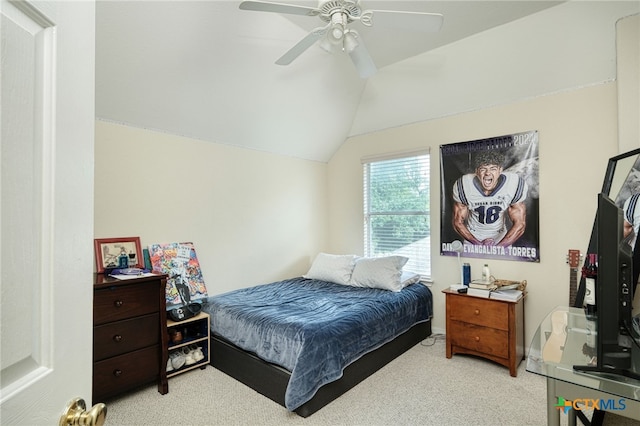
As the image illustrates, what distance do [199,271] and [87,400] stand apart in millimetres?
2573

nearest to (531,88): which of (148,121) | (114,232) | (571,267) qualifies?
(571,267)

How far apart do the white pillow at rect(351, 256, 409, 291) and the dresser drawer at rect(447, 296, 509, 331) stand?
558 mm

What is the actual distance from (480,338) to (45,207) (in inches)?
125

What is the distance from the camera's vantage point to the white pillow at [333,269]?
12.2 ft

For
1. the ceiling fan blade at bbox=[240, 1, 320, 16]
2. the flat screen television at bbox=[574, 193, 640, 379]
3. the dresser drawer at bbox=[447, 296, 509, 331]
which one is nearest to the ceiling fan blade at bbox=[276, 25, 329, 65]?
the ceiling fan blade at bbox=[240, 1, 320, 16]

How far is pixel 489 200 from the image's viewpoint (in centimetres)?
321

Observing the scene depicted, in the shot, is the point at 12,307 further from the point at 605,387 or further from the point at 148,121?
the point at 148,121

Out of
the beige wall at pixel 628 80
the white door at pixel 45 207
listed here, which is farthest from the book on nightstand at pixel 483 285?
the white door at pixel 45 207

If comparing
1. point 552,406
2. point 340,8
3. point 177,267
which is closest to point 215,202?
point 177,267

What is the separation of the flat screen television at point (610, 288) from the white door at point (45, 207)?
5.19ft

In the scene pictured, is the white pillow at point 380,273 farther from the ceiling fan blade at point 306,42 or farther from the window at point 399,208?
the ceiling fan blade at point 306,42

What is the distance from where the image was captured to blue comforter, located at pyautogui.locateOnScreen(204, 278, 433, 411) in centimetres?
215

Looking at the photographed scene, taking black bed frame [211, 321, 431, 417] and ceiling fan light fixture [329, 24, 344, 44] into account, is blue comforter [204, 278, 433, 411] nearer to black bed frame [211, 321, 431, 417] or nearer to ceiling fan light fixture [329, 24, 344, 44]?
black bed frame [211, 321, 431, 417]

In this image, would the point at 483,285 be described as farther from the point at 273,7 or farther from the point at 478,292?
the point at 273,7
